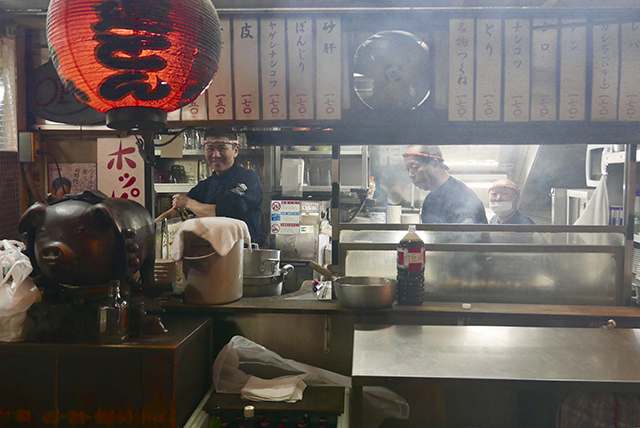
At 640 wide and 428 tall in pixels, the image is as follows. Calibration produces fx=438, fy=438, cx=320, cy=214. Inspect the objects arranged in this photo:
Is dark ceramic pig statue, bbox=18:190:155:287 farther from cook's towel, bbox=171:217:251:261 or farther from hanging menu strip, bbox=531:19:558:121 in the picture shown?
hanging menu strip, bbox=531:19:558:121

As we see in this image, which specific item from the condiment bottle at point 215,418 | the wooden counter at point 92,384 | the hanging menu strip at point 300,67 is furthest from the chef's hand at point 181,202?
the condiment bottle at point 215,418

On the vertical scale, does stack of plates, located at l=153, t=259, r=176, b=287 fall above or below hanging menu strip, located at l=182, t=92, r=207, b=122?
below

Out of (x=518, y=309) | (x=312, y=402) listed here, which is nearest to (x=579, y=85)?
(x=518, y=309)

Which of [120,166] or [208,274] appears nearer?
[208,274]

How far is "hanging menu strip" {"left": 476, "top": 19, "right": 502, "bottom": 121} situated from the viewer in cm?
241

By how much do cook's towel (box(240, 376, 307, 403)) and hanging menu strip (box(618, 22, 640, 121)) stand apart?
7.29 ft

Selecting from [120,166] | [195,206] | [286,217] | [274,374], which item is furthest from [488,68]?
[286,217]

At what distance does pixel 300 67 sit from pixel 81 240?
4.75 ft

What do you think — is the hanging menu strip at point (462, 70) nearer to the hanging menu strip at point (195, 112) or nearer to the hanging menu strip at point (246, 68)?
the hanging menu strip at point (246, 68)

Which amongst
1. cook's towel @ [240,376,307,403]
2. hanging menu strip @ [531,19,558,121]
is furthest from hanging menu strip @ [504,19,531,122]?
cook's towel @ [240,376,307,403]

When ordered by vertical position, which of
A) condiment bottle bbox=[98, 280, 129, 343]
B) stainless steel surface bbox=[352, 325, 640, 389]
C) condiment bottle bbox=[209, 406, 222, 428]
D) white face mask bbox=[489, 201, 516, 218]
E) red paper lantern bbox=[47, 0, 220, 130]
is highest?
red paper lantern bbox=[47, 0, 220, 130]

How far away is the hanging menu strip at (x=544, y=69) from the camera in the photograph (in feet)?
7.83

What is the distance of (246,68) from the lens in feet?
8.18

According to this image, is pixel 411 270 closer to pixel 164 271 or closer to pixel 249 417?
pixel 249 417
